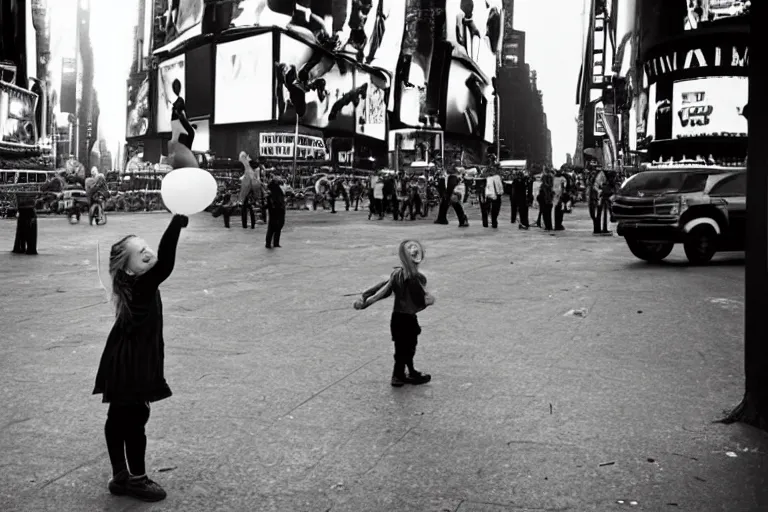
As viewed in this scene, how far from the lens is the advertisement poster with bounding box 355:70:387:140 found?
76.9 meters

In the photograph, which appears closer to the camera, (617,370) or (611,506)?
(611,506)

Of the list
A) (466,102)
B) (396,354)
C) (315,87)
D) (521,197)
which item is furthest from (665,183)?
(466,102)

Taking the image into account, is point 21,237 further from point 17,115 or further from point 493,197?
point 17,115

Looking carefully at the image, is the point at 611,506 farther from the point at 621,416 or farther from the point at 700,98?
the point at 700,98

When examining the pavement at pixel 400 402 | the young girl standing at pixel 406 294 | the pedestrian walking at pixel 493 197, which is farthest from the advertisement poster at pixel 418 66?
the young girl standing at pixel 406 294

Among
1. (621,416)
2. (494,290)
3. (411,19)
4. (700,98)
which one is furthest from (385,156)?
(621,416)

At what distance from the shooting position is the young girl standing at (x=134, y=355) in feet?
13.1

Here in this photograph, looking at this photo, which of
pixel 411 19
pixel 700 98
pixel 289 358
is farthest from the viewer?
pixel 411 19

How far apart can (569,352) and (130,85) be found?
252 feet

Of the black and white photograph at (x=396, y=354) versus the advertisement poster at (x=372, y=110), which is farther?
the advertisement poster at (x=372, y=110)

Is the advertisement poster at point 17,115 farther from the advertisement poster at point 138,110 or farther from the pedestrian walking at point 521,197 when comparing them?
the pedestrian walking at point 521,197

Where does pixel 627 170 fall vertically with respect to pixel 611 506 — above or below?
above

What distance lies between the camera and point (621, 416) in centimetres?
545

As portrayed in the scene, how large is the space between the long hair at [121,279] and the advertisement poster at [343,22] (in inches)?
2481
